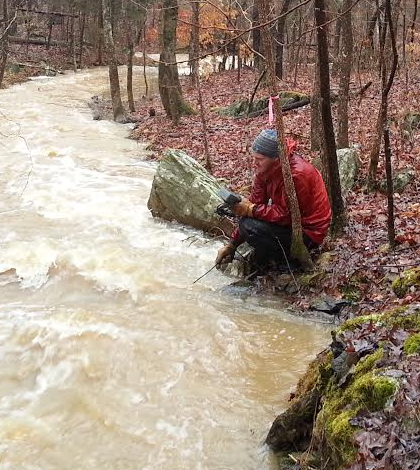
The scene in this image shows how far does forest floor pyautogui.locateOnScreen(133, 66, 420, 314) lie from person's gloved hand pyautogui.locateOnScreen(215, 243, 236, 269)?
0.68 metres

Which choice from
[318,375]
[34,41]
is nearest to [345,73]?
[318,375]

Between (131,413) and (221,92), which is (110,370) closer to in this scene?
(131,413)

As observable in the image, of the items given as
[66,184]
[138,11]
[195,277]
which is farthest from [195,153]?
[138,11]

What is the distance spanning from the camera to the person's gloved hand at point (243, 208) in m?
6.47

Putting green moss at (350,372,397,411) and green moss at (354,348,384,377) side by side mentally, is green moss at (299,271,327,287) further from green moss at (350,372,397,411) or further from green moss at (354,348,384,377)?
green moss at (350,372,397,411)

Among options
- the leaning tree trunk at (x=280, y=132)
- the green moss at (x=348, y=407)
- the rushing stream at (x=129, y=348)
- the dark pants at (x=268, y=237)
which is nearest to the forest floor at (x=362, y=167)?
the dark pants at (x=268, y=237)

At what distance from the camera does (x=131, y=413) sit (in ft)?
14.5

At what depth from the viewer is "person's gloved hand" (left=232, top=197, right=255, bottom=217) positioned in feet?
21.2

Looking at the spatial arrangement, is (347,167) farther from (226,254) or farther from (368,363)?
(368,363)

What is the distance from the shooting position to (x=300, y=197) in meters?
6.36

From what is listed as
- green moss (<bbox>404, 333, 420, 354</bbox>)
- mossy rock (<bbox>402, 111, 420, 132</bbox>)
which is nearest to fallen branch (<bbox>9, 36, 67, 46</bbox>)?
mossy rock (<bbox>402, 111, 420, 132</bbox>)

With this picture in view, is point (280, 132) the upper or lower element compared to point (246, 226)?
upper

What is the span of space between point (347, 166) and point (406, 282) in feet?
14.2

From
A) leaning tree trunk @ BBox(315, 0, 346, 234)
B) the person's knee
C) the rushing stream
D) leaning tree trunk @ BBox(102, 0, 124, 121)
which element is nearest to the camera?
the rushing stream
